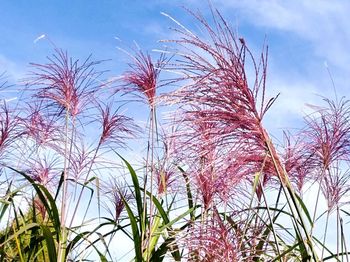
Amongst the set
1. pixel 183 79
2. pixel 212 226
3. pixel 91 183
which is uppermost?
pixel 91 183

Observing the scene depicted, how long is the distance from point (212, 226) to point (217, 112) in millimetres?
432

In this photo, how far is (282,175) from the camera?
1746mm

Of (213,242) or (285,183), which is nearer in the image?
(285,183)

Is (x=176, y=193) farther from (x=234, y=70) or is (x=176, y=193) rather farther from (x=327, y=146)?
(x=234, y=70)

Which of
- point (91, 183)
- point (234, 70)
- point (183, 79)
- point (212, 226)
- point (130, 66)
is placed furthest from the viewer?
point (91, 183)

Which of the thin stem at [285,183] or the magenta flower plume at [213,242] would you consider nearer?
the thin stem at [285,183]

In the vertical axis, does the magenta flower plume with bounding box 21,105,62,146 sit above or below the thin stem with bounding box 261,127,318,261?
above

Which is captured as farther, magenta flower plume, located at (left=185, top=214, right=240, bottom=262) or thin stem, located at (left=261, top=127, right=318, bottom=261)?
magenta flower plume, located at (left=185, top=214, right=240, bottom=262)

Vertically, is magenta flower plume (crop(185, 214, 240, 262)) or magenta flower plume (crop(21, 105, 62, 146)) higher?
magenta flower plume (crop(21, 105, 62, 146))

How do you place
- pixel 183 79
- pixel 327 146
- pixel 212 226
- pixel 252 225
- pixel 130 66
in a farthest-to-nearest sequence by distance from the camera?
1. pixel 130 66
2. pixel 252 225
3. pixel 327 146
4. pixel 212 226
5. pixel 183 79

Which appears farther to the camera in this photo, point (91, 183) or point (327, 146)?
point (91, 183)

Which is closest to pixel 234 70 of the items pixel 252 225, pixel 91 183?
pixel 252 225

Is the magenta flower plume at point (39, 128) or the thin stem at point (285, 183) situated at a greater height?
the magenta flower plume at point (39, 128)

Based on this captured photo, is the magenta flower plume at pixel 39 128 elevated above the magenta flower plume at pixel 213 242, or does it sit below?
above
